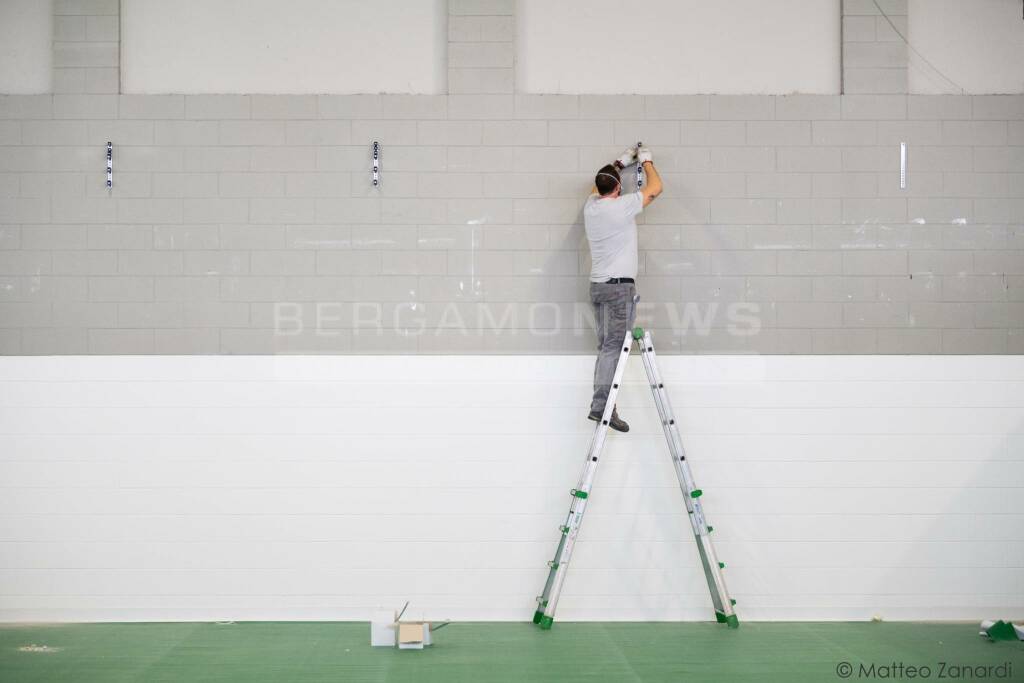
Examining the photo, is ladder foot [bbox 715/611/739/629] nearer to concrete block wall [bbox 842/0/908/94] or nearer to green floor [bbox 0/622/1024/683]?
green floor [bbox 0/622/1024/683]

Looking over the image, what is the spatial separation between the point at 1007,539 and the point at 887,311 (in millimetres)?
1626

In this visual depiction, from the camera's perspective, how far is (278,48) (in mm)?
6262

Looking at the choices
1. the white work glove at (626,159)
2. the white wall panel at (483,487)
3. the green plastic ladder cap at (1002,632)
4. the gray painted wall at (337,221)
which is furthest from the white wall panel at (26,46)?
the green plastic ladder cap at (1002,632)

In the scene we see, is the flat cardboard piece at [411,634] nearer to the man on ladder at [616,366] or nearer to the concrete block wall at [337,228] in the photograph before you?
the man on ladder at [616,366]

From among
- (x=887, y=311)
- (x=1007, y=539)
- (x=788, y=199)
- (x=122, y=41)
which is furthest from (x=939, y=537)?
(x=122, y=41)

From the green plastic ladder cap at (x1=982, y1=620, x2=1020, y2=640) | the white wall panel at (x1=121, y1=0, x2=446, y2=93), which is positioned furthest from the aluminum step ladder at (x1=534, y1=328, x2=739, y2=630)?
the white wall panel at (x1=121, y1=0, x2=446, y2=93)

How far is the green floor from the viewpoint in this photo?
16.3 ft

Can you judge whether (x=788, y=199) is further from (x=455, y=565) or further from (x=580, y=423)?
(x=455, y=565)

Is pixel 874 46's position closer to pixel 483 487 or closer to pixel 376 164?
pixel 376 164

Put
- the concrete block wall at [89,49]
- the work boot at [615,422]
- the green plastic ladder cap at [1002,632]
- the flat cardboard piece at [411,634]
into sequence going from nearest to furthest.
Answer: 1. the flat cardboard piece at [411,634]
2. the green plastic ladder cap at [1002,632]
3. the work boot at [615,422]
4. the concrete block wall at [89,49]

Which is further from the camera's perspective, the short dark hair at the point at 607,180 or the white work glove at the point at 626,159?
the white work glove at the point at 626,159

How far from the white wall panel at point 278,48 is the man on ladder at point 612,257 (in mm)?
1310

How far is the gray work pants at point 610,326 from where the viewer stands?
19.6 ft

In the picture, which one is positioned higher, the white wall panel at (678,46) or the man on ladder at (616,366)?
the white wall panel at (678,46)
